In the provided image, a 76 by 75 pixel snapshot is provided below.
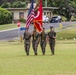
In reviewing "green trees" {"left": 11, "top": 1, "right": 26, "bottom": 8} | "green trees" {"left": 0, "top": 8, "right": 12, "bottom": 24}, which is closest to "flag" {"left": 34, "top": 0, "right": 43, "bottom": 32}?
"green trees" {"left": 0, "top": 8, "right": 12, "bottom": 24}

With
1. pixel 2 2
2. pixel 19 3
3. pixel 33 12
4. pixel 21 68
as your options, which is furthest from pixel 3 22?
pixel 21 68

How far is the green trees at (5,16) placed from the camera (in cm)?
7144

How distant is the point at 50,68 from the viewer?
52.7ft

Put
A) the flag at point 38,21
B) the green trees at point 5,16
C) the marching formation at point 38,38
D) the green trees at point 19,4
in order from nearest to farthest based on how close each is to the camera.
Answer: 1. the marching formation at point 38,38
2. the flag at point 38,21
3. the green trees at point 5,16
4. the green trees at point 19,4

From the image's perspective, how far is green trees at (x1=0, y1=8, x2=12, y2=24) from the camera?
7144 centimetres

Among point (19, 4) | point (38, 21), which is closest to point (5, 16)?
point (19, 4)

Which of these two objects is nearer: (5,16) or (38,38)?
(38,38)

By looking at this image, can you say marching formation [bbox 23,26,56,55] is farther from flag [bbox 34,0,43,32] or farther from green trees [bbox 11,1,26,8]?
green trees [bbox 11,1,26,8]

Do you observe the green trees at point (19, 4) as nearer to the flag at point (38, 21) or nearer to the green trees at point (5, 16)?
the green trees at point (5, 16)

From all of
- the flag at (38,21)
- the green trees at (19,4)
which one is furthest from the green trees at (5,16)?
the flag at (38,21)

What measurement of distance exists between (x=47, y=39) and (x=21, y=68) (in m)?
8.41

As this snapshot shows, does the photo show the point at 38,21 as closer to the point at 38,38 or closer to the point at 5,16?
the point at 38,38

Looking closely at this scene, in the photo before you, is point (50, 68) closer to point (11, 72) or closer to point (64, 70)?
point (64, 70)

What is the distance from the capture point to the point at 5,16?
235 ft
